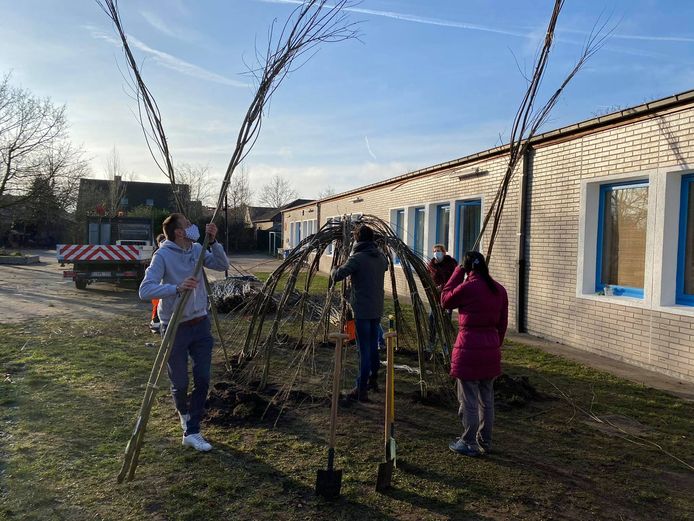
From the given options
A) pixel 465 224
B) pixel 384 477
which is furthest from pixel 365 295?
pixel 465 224

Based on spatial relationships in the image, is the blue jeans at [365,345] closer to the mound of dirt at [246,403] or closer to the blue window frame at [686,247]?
the mound of dirt at [246,403]

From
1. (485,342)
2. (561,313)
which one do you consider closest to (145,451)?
(485,342)

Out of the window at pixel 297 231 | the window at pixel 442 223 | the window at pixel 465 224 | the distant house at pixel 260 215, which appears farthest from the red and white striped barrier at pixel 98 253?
the distant house at pixel 260 215

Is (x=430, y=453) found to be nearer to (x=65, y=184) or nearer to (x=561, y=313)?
(x=561, y=313)

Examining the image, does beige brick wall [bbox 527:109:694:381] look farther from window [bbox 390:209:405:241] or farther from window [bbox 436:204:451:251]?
window [bbox 390:209:405:241]

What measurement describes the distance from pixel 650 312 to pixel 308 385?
465cm

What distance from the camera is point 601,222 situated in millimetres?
8062

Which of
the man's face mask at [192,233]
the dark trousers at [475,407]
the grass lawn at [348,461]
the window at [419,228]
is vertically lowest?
the grass lawn at [348,461]

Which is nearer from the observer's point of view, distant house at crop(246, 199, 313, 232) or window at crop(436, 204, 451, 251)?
window at crop(436, 204, 451, 251)

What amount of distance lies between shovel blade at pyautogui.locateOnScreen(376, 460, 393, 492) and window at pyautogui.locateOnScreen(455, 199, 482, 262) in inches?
339

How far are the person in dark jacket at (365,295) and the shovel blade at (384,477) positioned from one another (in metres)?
1.85

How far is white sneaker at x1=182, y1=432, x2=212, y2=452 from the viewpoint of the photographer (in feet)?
13.5

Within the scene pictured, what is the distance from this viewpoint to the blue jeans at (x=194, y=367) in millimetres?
4137

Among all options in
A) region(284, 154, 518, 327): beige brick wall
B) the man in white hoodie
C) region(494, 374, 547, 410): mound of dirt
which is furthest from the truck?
region(494, 374, 547, 410): mound of dirt
